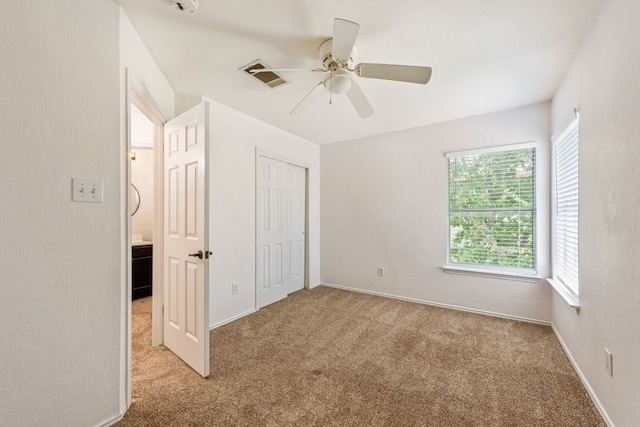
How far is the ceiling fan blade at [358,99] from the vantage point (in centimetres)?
189

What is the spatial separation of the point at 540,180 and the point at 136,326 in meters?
4.51

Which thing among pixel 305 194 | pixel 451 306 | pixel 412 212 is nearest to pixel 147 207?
pixel 305 194

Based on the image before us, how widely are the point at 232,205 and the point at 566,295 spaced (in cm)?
320

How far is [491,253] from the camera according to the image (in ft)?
10.2

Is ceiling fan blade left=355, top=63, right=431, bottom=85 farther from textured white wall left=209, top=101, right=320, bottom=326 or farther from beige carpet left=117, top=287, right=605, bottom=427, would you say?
beige carpet left=117, top=287, right=605, bottom=427

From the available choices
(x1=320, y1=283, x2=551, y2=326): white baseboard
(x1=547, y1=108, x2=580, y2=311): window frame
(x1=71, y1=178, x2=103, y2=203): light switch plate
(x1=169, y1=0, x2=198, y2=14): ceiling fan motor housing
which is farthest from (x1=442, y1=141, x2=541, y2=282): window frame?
(x1=71, y1=178, x2=103, y2=203): light switch plate

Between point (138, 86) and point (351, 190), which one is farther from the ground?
point (138, 86)

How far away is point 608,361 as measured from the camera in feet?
4.86

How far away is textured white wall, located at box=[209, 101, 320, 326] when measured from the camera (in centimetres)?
272

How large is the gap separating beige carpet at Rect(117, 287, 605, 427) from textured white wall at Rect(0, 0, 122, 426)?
44 cm

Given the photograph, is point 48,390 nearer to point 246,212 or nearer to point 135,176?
point 246,212

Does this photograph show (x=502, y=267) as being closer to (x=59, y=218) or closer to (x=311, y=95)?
(x=311, y=95)

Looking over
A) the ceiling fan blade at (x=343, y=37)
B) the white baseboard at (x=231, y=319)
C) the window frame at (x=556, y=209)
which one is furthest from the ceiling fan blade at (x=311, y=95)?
the white baseboard at (x=231, y=319)

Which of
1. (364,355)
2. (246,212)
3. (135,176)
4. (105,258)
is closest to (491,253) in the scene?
(364,355)
